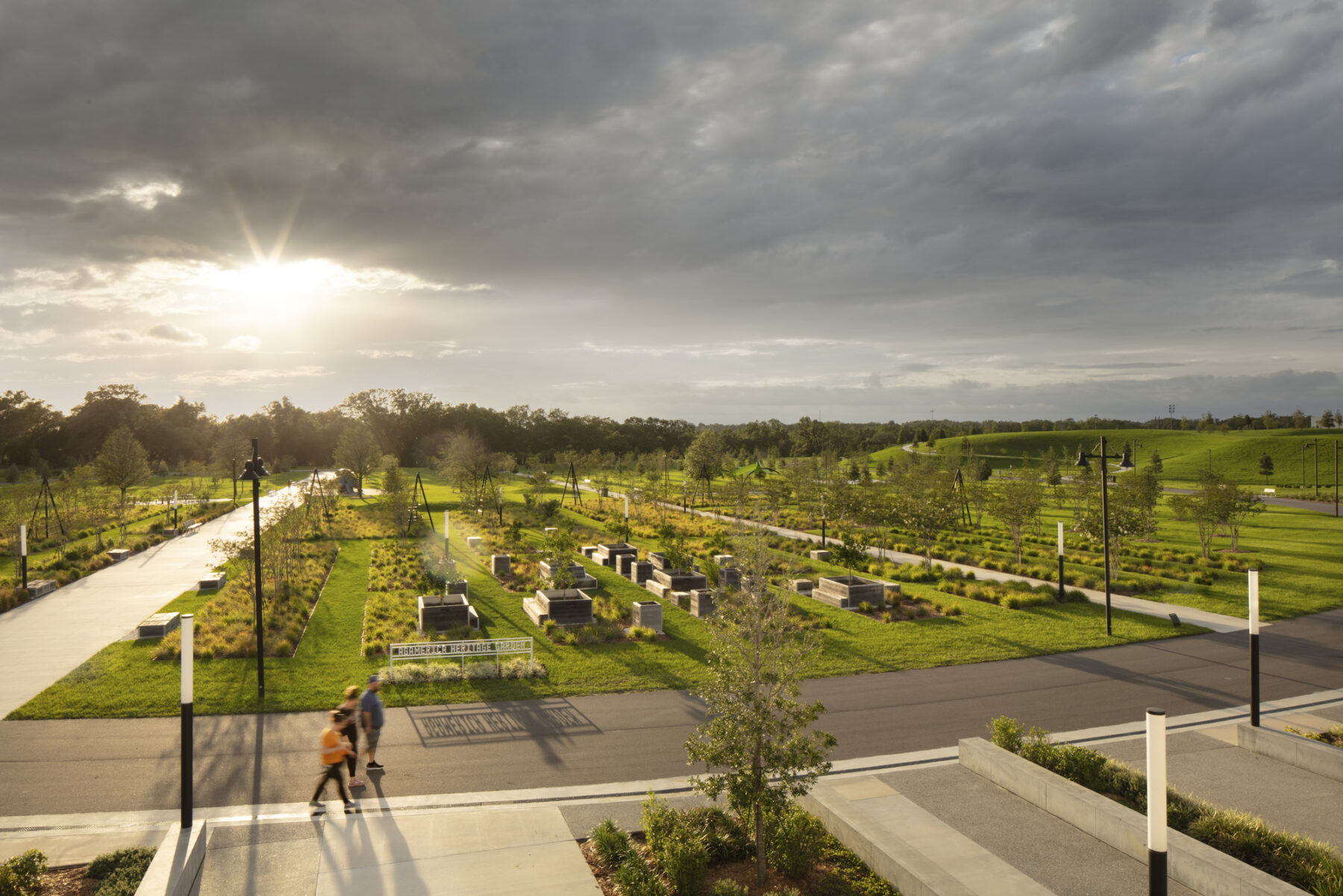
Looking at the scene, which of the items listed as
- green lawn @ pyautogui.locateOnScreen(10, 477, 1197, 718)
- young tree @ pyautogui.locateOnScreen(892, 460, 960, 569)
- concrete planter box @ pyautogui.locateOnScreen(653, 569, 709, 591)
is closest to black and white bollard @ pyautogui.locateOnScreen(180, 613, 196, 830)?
green lawn @ pyautogui.locateOnScreen(10, 477, 1197, 718)

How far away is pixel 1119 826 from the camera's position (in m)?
7.67

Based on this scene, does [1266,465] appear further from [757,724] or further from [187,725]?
[187,725]

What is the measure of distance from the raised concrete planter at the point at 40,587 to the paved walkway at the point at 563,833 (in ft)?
58.7

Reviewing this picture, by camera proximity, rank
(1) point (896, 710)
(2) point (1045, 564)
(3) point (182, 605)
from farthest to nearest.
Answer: (2) point (1045, 564) → (3) point (182, 605) → (1) point (896, 710)

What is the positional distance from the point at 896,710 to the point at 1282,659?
Answer: 33.3 feet

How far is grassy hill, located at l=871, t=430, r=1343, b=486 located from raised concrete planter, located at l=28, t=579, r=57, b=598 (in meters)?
59.3

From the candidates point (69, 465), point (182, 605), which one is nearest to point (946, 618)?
point (182, 605)

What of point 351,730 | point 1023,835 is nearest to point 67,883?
point 351,730

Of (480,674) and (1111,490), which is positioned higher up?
(1111,490)

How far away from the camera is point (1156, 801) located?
5.51m

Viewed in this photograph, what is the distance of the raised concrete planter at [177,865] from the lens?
21.7ft

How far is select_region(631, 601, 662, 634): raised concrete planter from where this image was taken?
59.8 feet

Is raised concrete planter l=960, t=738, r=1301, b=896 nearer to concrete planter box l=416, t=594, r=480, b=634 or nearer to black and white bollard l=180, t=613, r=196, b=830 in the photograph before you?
black and white bollard l=180, t=613, r=196, b=830

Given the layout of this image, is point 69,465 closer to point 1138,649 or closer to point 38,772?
point 38,772
